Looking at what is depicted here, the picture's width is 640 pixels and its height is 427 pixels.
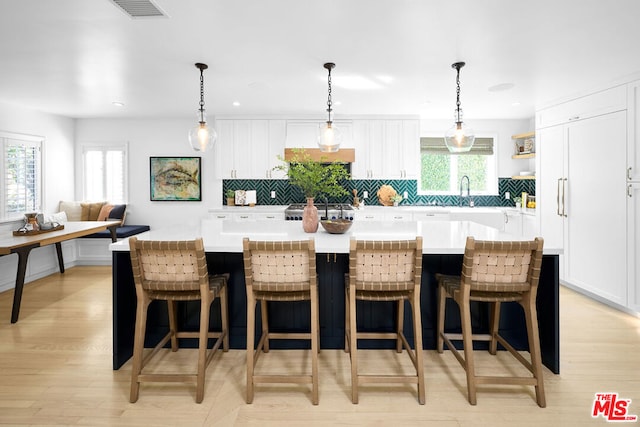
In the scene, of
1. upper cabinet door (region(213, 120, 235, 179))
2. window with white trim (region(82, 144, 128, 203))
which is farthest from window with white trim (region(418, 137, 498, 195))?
window with white trim (region(82, 144, 128, 203))

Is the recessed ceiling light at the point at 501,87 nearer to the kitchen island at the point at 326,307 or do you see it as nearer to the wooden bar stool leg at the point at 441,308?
the kitchen island at the point at 326,307

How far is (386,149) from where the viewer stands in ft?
19.0

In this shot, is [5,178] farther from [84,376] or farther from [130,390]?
[130,390]

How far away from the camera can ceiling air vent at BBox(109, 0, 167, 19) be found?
7.32 feet

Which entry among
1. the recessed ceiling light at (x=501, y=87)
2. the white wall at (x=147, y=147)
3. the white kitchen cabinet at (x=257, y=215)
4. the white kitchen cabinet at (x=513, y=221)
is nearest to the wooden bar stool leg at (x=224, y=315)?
the white kitchen cabinet at (x=257, y=215)

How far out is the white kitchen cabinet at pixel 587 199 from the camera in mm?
3764

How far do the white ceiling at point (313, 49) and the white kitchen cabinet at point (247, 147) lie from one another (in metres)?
0.96

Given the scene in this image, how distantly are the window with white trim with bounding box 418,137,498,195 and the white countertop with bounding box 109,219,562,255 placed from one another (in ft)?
9.58

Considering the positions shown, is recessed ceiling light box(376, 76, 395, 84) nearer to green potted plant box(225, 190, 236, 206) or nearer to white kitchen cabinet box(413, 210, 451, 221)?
white kitchen cabinet box(413, 210, 451, 221)

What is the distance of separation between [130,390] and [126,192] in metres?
4.50

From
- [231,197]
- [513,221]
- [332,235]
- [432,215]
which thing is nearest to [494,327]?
[332,235]

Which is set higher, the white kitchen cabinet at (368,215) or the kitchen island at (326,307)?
the white kitchen cabinet at (368,215)

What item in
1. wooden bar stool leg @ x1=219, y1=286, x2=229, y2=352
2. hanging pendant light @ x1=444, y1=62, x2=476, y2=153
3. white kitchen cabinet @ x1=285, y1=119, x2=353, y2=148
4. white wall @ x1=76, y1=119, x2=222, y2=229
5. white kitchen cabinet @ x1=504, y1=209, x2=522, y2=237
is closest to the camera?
wooden bar stool leg @ x1=219, y1=286, x2=229, y2=352

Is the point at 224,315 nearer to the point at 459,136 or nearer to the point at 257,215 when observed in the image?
the point at 459,136
